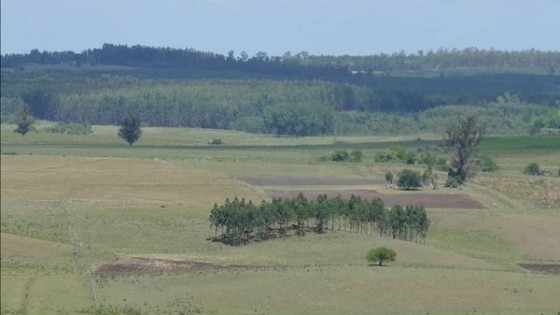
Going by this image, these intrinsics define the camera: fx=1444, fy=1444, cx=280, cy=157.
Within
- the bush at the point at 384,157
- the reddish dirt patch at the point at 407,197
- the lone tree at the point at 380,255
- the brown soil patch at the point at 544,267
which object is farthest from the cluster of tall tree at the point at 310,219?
the bush at the point at 384,157

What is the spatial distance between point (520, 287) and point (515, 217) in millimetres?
30555

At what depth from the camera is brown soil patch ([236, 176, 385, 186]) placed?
120188 millimetres

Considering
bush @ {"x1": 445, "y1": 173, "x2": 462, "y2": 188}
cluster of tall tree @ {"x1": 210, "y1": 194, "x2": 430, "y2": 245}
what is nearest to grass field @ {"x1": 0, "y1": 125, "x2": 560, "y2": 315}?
cluster of tall tree @ {"x1": 210, "y1": 194, "x2": 430, "y2": 245}

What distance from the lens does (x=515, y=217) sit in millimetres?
98312

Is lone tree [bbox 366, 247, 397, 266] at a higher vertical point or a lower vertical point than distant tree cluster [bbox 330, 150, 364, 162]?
higher

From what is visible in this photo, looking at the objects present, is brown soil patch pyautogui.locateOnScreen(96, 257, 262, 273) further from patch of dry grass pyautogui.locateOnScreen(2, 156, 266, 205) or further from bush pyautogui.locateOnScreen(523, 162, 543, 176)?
bush pyautogui.locateOnScreen(523, 162, 543, 176)

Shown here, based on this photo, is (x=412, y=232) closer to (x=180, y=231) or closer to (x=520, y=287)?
(x=180, y=231)

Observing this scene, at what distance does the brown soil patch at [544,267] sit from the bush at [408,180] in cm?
3997

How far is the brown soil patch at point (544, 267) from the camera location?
7738 cm

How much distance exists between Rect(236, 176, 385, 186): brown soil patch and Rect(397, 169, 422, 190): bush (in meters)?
3.91

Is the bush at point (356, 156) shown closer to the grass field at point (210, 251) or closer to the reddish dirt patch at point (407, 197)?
A: the grass field at point (210, 251)

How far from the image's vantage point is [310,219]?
3580 inches

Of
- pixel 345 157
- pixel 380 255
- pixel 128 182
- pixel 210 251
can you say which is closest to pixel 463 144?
pixel 345 157

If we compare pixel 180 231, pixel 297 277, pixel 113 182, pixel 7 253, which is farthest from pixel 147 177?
pixel 7 253
